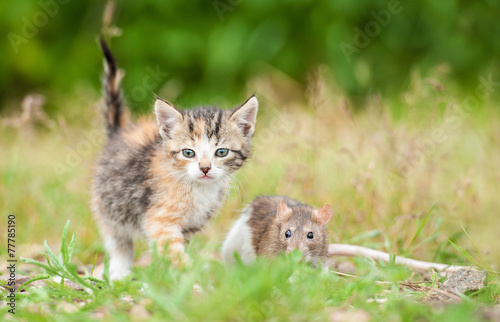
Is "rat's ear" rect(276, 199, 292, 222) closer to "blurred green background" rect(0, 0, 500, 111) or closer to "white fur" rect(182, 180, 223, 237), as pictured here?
"white fur" rect(182, 180, 223, 237)

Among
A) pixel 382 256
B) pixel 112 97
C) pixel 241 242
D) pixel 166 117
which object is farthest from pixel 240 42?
pixel 382 256

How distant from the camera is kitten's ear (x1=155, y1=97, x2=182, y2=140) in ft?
12.5

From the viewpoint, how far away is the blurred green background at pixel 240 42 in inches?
337

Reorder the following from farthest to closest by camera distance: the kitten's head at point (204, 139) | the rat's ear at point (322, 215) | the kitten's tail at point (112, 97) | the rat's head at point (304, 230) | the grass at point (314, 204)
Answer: the kitten's tail at point (112, 97) → the kitten's head at point (204, 139) → the rat's ear at point (322, 215) → the rat's head at point (304, 230) → the grass at point (314, 204)

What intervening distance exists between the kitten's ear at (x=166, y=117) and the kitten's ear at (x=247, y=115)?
386 millimetres

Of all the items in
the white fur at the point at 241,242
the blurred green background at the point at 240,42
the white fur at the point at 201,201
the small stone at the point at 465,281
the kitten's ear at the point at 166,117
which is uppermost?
the blurred green background at the point at 240,42

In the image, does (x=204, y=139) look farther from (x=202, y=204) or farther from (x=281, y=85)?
(x=281, y=85)

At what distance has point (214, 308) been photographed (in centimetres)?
230

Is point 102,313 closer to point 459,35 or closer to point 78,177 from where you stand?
point 78,177

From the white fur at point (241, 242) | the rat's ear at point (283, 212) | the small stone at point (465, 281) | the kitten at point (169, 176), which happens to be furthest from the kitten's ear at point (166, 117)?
the small stone at point (465, 281)

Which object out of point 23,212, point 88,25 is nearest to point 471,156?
point 23,212

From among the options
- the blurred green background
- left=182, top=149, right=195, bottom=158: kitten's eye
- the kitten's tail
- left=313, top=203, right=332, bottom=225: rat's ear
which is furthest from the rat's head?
the blurred green background

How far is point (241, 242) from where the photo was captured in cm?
395

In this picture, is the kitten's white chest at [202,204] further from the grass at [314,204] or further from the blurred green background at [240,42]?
the blurred green background at [240,42]
